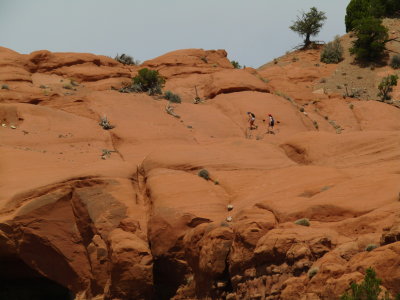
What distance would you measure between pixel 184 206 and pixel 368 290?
877 cm

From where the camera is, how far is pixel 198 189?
2088 cm

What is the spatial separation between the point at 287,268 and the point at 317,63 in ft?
128

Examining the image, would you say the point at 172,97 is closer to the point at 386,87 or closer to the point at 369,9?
the point at 386,87

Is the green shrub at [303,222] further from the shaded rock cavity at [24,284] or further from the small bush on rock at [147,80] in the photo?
the small bush on rock at [147,80]

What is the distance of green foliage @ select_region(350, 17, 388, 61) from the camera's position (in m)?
49.2

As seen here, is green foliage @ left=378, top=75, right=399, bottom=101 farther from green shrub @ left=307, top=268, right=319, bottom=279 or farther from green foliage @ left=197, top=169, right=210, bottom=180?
green shrub @ left=307, top=268, right=319, bottom=279

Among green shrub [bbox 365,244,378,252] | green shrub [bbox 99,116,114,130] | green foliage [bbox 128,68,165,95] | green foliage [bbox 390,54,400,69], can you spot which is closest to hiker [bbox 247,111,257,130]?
green foliage [bbox 128,68,165,95]

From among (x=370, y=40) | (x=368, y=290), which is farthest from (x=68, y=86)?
(x=368, y=290)

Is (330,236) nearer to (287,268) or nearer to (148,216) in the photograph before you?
(287,268)

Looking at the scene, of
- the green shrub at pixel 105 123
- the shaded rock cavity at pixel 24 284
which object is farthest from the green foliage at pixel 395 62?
the shaded rock cavity at pixel 24 284

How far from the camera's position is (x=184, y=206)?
1964 cm

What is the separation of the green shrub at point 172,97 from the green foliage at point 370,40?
1921 centimetres

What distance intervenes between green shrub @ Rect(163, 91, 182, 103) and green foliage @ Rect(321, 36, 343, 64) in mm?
19465

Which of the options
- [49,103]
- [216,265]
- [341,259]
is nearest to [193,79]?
[49,103]
